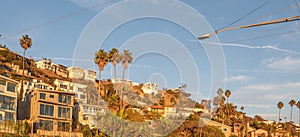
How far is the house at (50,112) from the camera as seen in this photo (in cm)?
5088

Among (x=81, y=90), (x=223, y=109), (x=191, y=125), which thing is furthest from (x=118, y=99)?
(x=223, y=109)

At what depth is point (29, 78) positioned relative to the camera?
260 ft

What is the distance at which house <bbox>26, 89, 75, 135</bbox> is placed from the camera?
50875mm

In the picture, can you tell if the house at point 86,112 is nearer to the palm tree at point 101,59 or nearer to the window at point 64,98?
the window at point 64,98

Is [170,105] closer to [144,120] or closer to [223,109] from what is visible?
[144,120]

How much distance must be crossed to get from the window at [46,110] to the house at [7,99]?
11.2ft

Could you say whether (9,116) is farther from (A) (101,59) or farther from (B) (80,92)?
(B) (80,92)

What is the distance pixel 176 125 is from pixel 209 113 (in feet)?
91.4

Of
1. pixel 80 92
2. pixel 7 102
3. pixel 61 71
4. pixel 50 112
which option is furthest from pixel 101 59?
pixel 61 71

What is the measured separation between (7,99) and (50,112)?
18.9 feet

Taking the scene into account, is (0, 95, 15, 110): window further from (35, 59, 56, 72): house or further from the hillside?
(35, 59, 56, 72): house

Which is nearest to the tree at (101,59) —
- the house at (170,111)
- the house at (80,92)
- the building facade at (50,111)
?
the house at (80,92)

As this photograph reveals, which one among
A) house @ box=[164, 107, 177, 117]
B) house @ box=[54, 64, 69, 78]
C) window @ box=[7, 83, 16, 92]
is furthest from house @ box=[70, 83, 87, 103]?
window @ box=[7, 83, 16, 92]

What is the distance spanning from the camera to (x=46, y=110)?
52.2m
